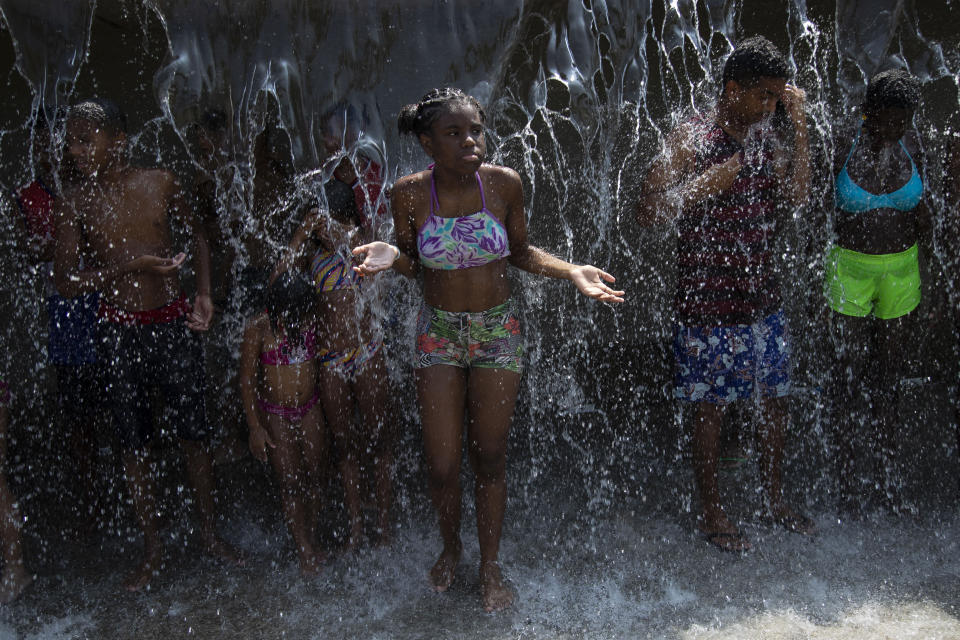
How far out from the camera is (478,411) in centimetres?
287

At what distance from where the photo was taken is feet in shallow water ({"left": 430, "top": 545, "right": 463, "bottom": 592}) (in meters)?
2.99

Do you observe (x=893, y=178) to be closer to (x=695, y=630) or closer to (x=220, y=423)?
(x=695, y=630)

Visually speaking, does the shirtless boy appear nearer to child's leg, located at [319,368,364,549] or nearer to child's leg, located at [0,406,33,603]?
child's leg, located at [0,406,33,603]

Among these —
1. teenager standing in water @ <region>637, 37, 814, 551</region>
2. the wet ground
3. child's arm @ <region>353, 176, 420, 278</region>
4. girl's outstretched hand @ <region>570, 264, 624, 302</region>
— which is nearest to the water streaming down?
the wet ground

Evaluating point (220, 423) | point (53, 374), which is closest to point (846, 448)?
point (220, 423)

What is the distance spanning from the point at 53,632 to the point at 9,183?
2662 mm

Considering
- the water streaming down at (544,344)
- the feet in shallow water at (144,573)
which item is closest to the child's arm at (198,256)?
the water streaming down at (544,344)

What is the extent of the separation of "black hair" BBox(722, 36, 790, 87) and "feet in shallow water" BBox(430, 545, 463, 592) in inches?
82.8

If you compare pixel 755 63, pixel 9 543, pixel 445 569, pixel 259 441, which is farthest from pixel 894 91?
pixel 9 543

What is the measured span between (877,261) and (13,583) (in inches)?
145

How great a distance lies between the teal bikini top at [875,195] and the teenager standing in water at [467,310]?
3.95ft

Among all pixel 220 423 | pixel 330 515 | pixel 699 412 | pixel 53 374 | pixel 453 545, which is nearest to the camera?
pixel 453 545

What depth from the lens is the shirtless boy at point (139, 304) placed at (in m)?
3.13

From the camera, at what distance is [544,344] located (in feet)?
16.1
